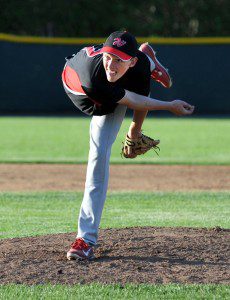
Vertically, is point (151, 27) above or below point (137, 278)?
above

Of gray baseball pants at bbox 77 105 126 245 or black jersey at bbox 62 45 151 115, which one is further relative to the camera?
gray baseball pants at bbox 77 105 126 245

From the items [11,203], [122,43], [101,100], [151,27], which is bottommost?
[11,203]

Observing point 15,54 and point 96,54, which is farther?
point 15,54

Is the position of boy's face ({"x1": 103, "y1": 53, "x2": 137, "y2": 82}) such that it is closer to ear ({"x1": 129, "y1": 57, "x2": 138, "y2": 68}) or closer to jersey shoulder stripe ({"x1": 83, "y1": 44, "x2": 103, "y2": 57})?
ear ({"x1": 129, "y1": 57, "x2": 138, "y2": 68})

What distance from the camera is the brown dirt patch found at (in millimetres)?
8898

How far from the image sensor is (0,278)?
169 inches

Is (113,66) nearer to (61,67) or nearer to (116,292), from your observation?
(116,292)

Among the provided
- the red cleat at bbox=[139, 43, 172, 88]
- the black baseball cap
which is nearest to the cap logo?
the black baseball cap

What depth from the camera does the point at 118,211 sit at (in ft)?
23.4

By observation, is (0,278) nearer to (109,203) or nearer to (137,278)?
(137,278)

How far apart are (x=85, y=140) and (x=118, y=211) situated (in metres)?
7.95

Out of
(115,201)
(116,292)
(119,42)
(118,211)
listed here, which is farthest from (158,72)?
(115,201)

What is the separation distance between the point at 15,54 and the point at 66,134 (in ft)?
21.0

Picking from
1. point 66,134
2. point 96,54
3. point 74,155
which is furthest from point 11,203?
point 66,134
